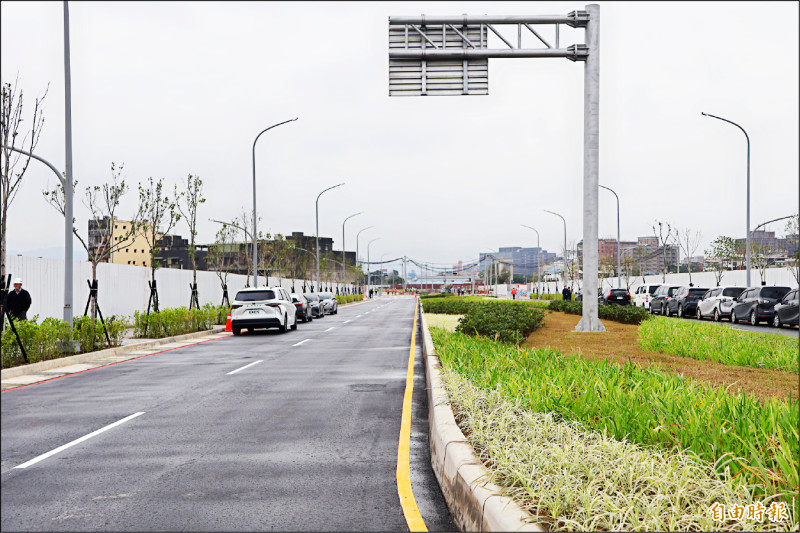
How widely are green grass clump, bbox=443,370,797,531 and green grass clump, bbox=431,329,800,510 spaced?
0.17m

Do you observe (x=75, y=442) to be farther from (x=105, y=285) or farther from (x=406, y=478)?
(x=105, y=285)

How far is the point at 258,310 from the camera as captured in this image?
25344 mm

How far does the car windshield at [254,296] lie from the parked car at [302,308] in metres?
8.34

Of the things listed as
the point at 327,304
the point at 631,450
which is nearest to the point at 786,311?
the point at 631,450

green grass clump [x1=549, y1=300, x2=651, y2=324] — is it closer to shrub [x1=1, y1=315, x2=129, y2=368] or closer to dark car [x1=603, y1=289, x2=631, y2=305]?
shrub [x1=1, y1=315, x2=129, y2=368]

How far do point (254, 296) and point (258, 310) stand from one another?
71cm

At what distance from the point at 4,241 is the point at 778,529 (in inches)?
731

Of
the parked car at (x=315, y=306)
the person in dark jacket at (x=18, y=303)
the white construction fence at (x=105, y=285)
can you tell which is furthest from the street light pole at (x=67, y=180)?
the parked car at (x=315, y=306)

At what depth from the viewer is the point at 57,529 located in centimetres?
483

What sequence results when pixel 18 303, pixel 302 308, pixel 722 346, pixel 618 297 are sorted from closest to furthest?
pixel 722 346
pixel 18 303
pixel 302 308
pixel 618 297

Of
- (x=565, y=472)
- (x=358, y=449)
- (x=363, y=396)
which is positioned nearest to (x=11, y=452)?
(x=358, y=449)

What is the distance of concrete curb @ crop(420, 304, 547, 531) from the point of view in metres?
4.08

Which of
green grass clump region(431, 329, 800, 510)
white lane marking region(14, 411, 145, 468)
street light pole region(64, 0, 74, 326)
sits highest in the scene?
street light pole region(64, 0, 74, 326)

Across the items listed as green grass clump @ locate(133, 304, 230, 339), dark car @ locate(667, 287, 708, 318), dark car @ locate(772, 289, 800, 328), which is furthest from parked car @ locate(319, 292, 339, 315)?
dark car @ locate(772, 289, 800, 328)
